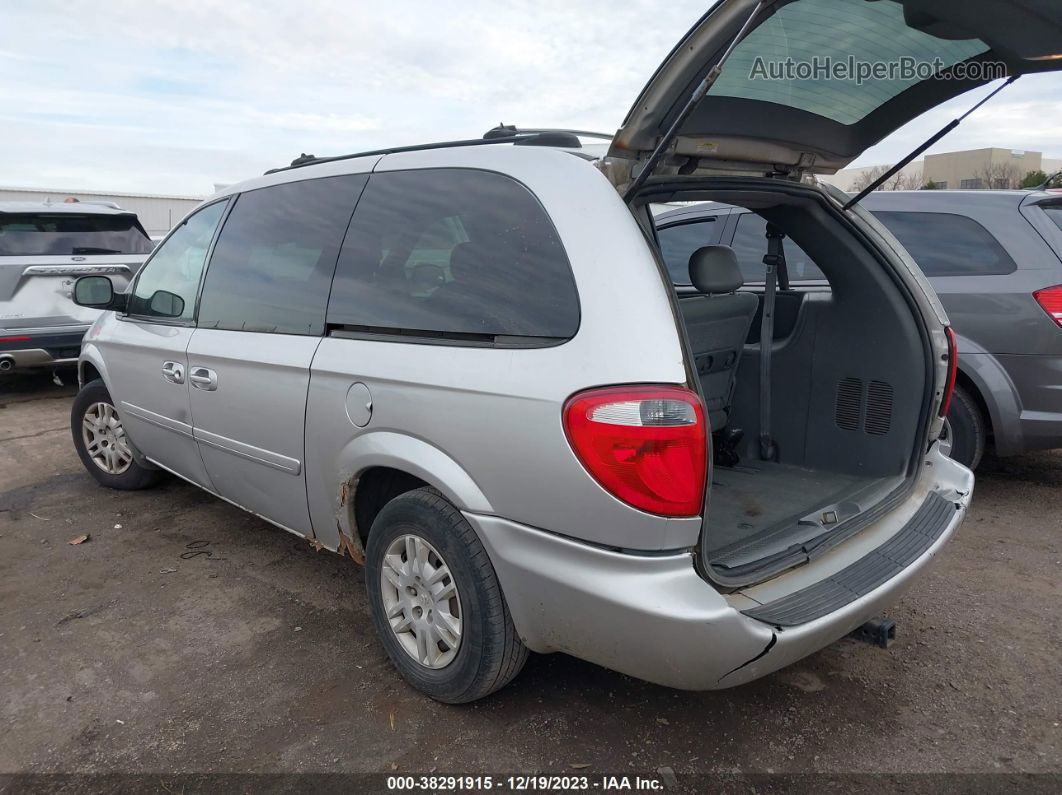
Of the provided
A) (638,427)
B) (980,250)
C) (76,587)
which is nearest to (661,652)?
(638,427)

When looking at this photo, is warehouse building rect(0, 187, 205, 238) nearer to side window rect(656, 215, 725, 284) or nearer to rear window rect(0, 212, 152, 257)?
rear window rect(0, 212, 152, 257)

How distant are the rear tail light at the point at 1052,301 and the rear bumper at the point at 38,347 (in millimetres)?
7628

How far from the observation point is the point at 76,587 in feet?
11.5

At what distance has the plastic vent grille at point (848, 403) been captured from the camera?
3.24 m

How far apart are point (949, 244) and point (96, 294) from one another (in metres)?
4.88

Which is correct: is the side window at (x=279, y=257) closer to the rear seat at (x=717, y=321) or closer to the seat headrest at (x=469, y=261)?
the seat headrest at (x=469, y=261)

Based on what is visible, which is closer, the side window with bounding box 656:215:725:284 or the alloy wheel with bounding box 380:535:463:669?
the alloy wheel with bounding box 380:535:463:669

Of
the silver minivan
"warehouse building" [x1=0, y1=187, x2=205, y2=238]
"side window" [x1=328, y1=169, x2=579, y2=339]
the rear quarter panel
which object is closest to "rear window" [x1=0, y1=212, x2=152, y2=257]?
the silver minivan

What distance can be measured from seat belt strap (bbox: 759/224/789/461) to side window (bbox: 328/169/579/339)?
1654 millimetres

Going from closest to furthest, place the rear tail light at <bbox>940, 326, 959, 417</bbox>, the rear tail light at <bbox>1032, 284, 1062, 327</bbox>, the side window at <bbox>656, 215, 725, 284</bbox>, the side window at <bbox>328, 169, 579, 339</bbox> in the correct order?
the side window at <bbox>328, 169, 579, 339</bbox> < the rear tail light at <bbox>940, 326, 959, 417</bbox> < the rear tail light at <bbox>1032, 284, 1062, 327</bbox> < the side window at <bbox>656, 215, 725, 284</bbox>

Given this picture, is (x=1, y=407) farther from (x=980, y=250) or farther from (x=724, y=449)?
(x=980, y=250)

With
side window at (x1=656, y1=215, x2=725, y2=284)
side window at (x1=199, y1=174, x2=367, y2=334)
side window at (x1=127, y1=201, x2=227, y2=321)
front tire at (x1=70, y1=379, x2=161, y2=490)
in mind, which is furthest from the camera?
side window at (x1=656, y1=215, x2=725, y2=284)

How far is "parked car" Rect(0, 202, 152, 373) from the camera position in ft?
22.6

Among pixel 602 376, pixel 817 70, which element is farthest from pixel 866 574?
pixel 817 70
